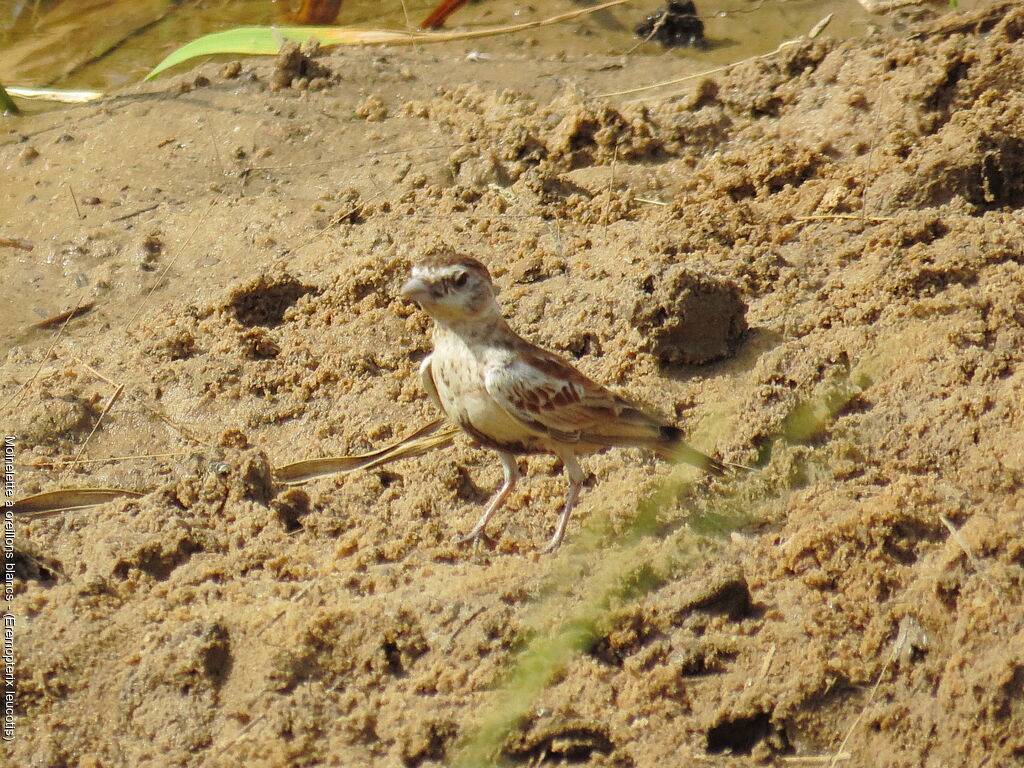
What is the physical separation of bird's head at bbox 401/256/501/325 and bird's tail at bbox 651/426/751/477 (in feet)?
2.99

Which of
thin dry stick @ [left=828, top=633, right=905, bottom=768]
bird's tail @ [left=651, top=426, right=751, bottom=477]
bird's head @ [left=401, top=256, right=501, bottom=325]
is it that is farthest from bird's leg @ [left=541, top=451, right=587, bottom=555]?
thin dry stick @ [left=828, top=633, right=905, bottom=768]

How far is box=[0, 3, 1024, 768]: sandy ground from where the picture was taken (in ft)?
11.2

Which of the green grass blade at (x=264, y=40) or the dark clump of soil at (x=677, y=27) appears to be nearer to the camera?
the green grass blade at (x=264, y=40)

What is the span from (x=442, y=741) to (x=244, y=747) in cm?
64

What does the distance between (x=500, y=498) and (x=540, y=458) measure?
0.42 metres

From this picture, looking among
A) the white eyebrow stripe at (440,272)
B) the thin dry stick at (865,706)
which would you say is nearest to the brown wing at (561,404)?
the white eyebrow stripe at (440,272)

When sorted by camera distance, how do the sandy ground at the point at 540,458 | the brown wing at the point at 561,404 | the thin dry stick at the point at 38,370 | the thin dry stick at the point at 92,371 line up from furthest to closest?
the thin dry stick at the point at 92,371, the thin dry stick at the point at 38,370, the brown wing at the point at 561,404, the sandy ground at the point at 540,458

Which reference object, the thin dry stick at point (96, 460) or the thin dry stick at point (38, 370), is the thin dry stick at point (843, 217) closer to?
the thin dry stick at point (96, 460)

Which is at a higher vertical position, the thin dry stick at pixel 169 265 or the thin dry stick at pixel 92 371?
the thin dry stick at pixel 169 265

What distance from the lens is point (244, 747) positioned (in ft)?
10.9

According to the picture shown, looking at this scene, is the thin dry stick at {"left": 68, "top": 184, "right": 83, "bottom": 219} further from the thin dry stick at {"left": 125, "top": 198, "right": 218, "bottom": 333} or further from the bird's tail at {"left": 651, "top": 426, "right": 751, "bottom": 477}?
the bird's tail at {"left": 651, "top": 426, "right": 751, "bottom": 477}

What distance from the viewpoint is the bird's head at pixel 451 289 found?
4305mm

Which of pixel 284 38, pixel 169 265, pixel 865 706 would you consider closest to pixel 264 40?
pixel 284 38

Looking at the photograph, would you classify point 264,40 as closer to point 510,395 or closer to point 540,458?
point 540,458
